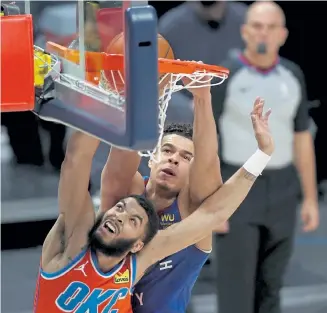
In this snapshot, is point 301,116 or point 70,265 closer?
point 70,265

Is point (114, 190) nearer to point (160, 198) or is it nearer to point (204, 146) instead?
point (160, 198)

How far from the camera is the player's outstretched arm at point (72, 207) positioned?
2.73 metres

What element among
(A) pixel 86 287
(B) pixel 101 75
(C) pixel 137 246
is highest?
(B) pixel 101 75

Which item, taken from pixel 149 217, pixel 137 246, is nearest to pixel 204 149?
pixel 149 217

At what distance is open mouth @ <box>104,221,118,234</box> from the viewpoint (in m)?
2.91

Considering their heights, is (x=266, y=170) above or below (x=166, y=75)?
below

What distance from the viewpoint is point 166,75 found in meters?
2.51

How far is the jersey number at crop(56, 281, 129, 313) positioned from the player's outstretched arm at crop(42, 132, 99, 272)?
95mm

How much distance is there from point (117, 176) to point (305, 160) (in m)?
1.62

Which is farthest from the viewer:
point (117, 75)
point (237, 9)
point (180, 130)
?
point (237, 9)

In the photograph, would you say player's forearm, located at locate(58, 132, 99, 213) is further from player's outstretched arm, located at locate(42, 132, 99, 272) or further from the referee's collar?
the referee's collar

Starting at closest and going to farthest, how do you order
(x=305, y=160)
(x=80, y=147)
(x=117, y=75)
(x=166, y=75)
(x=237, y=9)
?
1. (x=117, y=75)
2. (x=166, y=75)
3. (x=80, y=147)
4. (x=305, y=160)
5. (x=237, y=9)

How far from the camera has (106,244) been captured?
2.90 m

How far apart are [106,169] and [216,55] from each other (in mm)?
2401
